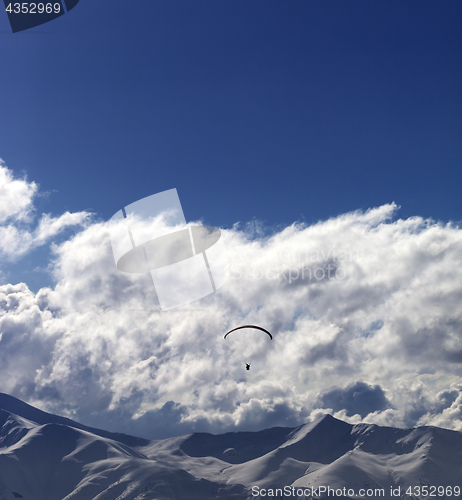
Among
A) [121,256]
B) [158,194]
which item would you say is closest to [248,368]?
[121,256]

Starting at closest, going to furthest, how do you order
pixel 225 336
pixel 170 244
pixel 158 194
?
pixel 158 194
pixel 170 244
pixel 225 336

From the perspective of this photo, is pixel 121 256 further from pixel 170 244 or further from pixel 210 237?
pixel 210 237

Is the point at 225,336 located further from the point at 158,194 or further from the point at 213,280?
the point at 158,194

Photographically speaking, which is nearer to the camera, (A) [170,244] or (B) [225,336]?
(A) [170,244]

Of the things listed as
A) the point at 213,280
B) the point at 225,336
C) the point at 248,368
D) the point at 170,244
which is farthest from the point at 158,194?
the point at 248,368

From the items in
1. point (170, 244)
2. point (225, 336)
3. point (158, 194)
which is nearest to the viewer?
point (158, 194)

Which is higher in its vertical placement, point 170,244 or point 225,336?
point 170,244

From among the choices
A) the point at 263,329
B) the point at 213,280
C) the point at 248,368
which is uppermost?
the point at 213,280

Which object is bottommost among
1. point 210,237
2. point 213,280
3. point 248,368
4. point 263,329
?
point 248,368

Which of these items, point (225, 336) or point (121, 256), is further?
point (225, 336)
